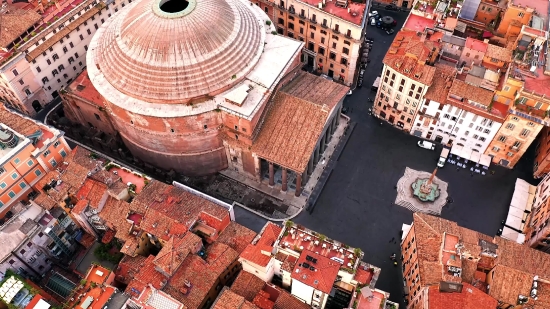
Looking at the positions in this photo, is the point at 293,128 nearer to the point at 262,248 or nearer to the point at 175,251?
the point at 262,248

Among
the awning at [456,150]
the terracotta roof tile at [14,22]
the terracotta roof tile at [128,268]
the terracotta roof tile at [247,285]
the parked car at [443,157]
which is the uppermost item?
the terracotta roof tile at [14,22]

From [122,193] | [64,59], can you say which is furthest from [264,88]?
[64,59]

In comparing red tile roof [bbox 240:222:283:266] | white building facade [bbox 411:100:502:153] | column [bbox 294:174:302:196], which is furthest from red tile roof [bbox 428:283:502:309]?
white building facade [bbox 411:100:502:153]

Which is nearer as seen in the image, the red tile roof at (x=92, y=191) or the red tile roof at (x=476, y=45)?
the red tile roof at (x=92, y=191)

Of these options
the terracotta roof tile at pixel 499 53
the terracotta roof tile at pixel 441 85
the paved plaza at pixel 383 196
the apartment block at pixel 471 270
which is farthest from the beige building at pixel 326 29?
the apartment block at pixel 471 270

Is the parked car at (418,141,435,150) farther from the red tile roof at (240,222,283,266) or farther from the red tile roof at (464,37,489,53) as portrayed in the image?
the red tile roof at (240,222,283,266)

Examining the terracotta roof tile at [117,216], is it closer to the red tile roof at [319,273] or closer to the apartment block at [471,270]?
the red tile roof at [319,273]

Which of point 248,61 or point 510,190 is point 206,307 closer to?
point 248,61
